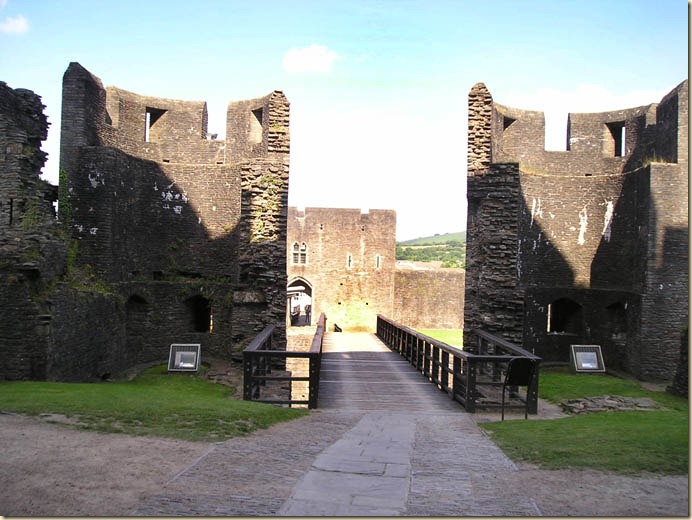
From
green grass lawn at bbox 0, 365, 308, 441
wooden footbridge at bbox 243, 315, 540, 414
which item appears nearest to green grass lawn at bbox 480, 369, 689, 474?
wooden footbridge at bbox 243, 315, 540, 414

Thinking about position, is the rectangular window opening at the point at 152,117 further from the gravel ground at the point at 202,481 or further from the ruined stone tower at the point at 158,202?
the gravel ground at the point at 202,481

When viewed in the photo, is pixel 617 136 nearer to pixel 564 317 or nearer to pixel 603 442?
pixel 564 317

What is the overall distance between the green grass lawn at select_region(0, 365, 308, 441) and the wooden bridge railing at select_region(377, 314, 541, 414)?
2.64 meters

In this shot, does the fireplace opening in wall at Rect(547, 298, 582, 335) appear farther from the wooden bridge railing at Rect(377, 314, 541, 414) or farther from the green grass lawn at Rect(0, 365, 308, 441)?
the green grass lawn at Rect(0, 365, 308, 441)

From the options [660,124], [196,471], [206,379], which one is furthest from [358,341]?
[196,471]

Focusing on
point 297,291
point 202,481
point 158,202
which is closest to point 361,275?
point 297,291

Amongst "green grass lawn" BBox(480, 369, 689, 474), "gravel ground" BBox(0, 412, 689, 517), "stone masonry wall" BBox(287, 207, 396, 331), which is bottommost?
"green grass lawn" BBox(480, 369, 689, 474)

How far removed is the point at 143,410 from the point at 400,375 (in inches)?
256

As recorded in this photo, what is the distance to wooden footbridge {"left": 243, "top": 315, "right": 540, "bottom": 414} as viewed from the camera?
9.41 meters

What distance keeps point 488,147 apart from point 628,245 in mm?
10031

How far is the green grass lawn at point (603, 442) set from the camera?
5699 millimetres

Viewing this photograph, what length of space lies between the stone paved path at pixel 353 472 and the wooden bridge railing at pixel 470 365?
2.18ft

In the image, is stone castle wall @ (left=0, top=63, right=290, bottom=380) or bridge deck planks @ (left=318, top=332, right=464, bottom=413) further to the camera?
stone castle wall @ (left=0, top=63, right=290, bottom=380)

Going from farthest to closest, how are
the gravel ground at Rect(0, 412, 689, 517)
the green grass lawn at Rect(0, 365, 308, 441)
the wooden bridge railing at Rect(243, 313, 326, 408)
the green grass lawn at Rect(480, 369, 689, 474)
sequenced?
the wooden bridge railing at Rect(243, 313, 326, 408)
the green grass lawn at Rect(0, 365, 308, 441)
the green grass lawn at Rect(480, 369, 689, 474)
the gravel ground at Rect(0, 412, 689, 517)
